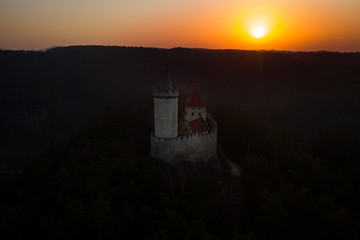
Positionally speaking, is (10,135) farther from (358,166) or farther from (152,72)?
(358,166)

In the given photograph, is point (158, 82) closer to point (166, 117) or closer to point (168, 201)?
point (166, 117)

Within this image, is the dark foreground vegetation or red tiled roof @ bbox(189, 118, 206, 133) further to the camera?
red tiled roof @ bbox(189, 118, 206, 133)

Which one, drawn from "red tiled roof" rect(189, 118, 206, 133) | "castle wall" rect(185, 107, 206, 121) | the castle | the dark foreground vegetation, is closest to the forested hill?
the dark foreground vegetation

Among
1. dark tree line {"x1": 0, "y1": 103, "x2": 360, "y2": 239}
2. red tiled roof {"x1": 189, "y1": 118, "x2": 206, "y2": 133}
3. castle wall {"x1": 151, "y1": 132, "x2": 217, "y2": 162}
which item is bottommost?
dark tree line {"x1": 0, "y1": 103, "x2": 360, "y2": 239}

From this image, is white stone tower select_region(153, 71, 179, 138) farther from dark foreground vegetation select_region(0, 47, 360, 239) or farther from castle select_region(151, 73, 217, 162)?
dark foreground vegetation select_region(0, 47, 360, 239)

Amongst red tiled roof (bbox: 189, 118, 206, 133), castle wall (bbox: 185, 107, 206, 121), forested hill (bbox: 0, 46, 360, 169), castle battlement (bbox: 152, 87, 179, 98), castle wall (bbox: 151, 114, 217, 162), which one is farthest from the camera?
forested hill (bbox: 0, 46, 360, 169)

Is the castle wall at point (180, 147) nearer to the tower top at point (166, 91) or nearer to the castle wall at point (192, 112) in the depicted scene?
the tower top at point (166, 91)

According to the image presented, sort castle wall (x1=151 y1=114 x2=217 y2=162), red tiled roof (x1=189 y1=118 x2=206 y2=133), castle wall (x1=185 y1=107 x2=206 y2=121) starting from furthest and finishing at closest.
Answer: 1. castle wall (x1=185 y1=107 x2=206 y2=121)
2. red tiled roof (x1=189 y1=118 x2=206 y2=133)
3. castle wall (x1=151 y1=114 x2=217 y2=162)

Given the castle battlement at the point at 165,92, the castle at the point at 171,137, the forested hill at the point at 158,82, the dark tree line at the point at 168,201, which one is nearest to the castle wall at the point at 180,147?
the castle at the point at 171,137
